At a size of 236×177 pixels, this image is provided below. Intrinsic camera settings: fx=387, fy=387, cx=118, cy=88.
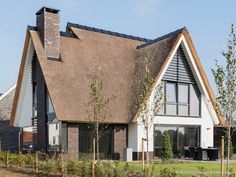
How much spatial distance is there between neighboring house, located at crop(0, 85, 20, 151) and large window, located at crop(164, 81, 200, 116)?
1072 cm

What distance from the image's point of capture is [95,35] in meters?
25.5

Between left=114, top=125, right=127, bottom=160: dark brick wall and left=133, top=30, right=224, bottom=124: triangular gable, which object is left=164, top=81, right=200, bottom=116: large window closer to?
left=133, top=30, right=224, bottom=124: triangular gable

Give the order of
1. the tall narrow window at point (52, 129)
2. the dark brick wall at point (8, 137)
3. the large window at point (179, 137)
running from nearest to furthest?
the tall narrow window at point (52, 129) → the large window at point (179, 137) → the dark brick wall at point (8, 137)

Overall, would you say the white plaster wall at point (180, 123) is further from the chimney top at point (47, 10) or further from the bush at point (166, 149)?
the chimney top at point (47, 10)

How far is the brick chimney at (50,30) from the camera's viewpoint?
22219 millimetres

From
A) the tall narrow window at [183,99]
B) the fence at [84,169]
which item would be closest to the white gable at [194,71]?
the tall narrow window at [183,99]

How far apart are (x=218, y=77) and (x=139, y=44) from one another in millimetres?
17303

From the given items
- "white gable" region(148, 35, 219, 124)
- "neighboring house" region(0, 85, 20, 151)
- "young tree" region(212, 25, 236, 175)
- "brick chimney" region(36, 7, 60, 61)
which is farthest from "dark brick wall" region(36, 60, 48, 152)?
"young tree" region(212, 25, 236, 175)

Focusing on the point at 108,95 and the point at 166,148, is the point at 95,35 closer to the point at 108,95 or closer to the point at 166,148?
the point at 108,95

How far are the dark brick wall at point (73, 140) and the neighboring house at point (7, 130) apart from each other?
738 cm

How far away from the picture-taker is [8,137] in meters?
30.1

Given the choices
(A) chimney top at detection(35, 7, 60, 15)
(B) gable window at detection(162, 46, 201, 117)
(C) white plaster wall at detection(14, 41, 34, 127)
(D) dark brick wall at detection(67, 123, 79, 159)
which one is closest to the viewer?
(D) dark brick wall at detection(67, 123, 79, 159)

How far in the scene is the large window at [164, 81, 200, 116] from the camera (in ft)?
77.5

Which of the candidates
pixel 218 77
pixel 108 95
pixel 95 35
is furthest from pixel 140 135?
pixel 218 77
